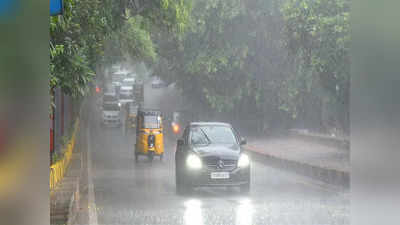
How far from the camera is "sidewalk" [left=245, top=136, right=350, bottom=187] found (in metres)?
17.8

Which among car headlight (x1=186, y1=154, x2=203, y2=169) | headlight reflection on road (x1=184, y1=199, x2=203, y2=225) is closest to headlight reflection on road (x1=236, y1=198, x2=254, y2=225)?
headlight reflection on road (x1=184, y1=199, x2=203, y2=225)

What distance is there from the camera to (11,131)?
3.14 m

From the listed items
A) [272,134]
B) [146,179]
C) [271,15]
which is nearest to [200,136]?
[146,179]

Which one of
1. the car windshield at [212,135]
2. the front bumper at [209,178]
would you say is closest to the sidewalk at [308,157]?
the car windshield at [212,135]

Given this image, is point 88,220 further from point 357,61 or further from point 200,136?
point 357,61

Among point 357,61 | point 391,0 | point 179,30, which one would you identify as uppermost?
point 179,30

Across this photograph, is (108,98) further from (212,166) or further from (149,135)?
(212,166)

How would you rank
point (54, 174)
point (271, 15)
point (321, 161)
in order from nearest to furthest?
point (54, 174) < point (321, 161) < point (271, 15)

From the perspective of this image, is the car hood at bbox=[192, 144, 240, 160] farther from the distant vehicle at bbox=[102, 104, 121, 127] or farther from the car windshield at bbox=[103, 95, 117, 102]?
the car windshield at bbox=[103, 95, 117, 102]

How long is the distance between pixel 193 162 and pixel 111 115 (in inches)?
1537

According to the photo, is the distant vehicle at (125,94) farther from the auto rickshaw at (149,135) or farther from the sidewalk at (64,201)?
the sidewalk at (64,201)

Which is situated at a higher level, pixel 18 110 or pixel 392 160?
pixel 18 110

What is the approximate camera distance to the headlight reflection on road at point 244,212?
11.1 meters

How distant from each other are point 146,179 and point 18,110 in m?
15.9
